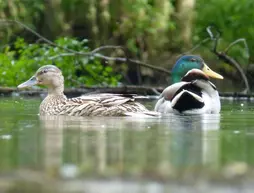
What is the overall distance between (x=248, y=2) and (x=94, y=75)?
373 centimetres

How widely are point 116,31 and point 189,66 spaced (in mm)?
8186

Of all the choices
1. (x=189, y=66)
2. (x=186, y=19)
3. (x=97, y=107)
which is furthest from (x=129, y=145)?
(x=186, y=19)

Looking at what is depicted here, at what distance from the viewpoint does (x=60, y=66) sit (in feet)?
52.5

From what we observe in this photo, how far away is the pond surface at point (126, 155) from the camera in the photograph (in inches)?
180

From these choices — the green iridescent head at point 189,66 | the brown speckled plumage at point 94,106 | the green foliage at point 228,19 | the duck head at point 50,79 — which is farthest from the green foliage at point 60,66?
the brown speckled plumage at point 94,106

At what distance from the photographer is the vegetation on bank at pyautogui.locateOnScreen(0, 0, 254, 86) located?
1636 cm

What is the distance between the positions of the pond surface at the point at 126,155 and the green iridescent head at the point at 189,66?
3.17 meters

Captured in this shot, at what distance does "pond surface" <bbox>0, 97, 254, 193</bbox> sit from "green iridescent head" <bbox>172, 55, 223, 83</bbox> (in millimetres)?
3173

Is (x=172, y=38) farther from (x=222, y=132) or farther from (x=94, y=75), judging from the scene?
(x=222, y=132)

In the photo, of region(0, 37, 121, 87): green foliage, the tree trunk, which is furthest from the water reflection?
the tree trunk

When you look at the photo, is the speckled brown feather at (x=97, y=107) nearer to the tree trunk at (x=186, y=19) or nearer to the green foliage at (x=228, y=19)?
the green foliage at (x=228, y=19)

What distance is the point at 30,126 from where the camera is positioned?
28.3 ft

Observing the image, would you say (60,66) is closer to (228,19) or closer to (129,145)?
(228,19)

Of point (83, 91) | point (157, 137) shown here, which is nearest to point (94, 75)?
point (83, 91)
